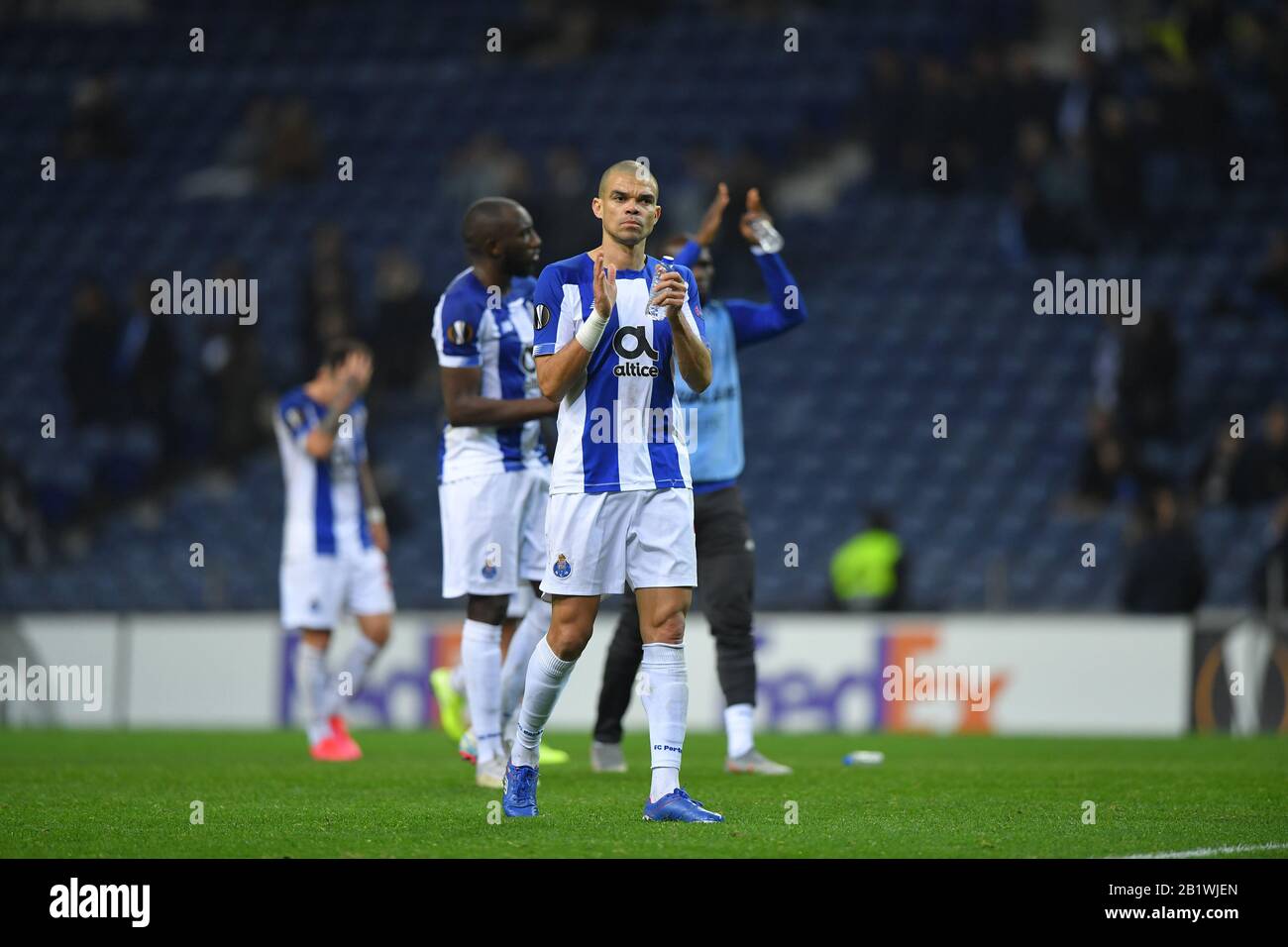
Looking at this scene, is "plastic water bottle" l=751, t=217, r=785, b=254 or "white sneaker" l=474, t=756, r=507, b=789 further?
"plastic water bottle" l=751, t=217, r=785, b=254

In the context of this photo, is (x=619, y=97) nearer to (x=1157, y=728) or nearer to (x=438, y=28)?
(x=438, y=28)

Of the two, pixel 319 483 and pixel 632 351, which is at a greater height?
pixel 632 351

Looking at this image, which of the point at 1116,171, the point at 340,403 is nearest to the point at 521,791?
the point at 340,403

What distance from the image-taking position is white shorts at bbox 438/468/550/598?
26.5 ft

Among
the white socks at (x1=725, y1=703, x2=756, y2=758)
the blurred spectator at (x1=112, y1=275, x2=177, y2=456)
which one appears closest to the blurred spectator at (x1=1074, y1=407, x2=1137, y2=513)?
the white socks at (x1=725, y1=703, x2=756, y2=758)

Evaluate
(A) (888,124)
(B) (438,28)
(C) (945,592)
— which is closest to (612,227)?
(C) (945,592)

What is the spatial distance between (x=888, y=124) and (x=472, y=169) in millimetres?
4845

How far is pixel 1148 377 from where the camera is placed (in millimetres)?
17562

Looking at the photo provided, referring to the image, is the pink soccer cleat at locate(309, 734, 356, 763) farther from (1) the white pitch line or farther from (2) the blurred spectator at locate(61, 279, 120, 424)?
(2) the blurred spectator at locate(61, 279, 120, 424)

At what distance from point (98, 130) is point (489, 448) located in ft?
56.4

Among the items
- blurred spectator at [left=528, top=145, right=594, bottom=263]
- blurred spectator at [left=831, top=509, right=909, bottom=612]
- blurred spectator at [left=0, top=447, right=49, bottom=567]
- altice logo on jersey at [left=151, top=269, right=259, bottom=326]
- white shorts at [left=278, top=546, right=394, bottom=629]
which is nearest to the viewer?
white shorts at [left=278, top=546, right=394, bottom=629]

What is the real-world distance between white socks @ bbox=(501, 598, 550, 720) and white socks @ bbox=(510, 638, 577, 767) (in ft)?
6.00
